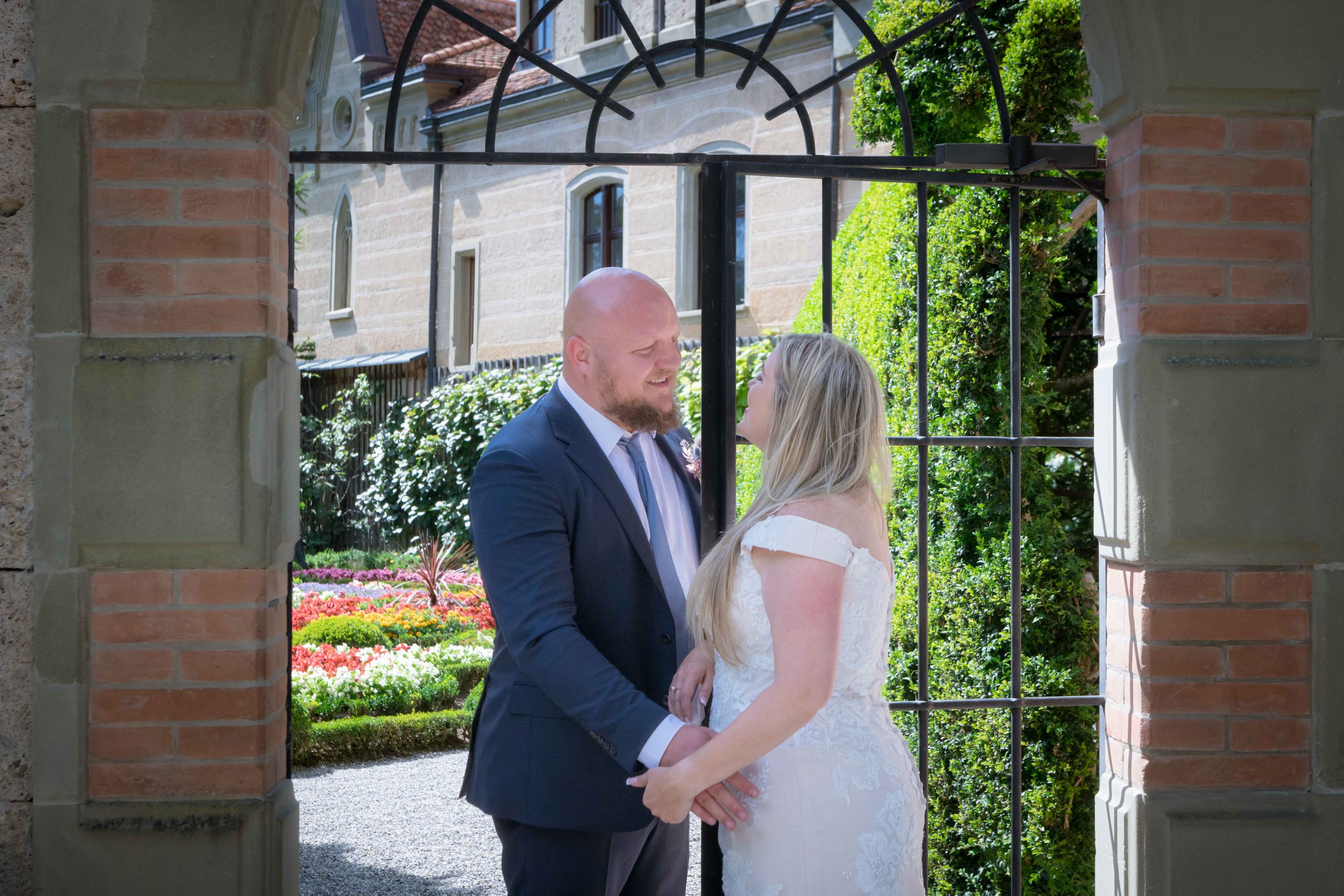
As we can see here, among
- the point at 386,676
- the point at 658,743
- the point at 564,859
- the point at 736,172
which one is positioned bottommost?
the point at 386,676

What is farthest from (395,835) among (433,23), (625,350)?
(433,23)

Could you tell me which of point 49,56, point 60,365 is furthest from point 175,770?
point 49,56

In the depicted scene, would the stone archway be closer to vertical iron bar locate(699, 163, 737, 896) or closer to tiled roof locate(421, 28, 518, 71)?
vertical iron bar locate(699, 163, 737, 896)

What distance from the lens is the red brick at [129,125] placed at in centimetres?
264

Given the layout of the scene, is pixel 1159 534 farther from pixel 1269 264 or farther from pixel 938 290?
pixel 938 290

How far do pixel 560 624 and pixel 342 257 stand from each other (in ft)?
68.3

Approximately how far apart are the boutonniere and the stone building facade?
9.93m

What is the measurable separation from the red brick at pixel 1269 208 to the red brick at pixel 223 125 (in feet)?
7.17

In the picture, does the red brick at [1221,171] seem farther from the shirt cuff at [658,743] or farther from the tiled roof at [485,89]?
the tiled roof at [485,89]

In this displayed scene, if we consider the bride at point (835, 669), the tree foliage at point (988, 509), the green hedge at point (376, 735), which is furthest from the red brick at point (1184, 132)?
the green hedge at point (376, 735)

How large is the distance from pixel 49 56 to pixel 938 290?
3618 millimetres

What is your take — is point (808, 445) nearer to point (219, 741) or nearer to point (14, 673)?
point (219, 741)

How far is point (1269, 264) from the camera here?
2.76 m

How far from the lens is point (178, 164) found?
265 centimetres
